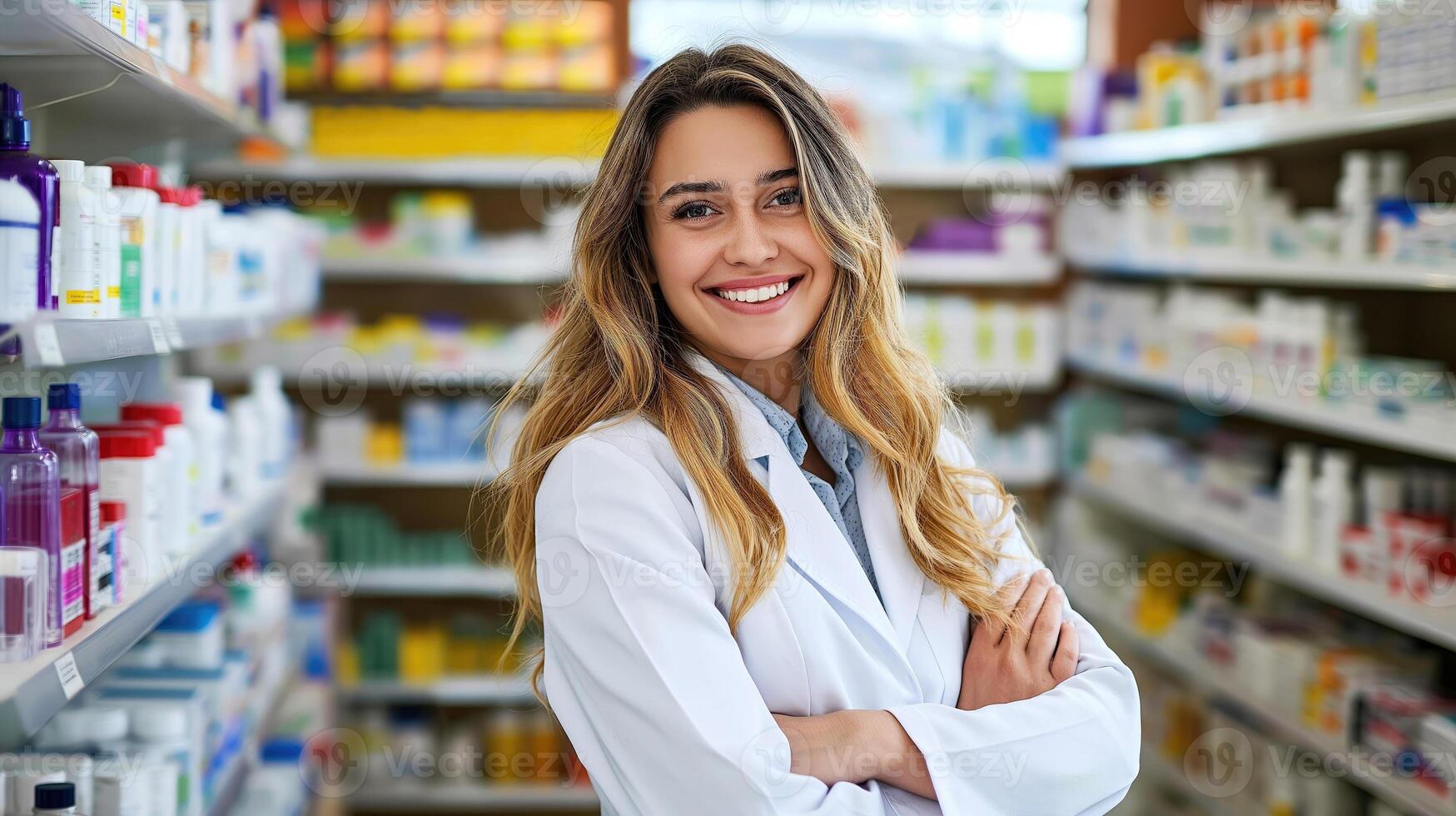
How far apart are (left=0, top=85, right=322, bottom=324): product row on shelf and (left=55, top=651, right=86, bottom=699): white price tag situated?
420mm

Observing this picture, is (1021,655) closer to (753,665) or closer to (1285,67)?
(753,665)

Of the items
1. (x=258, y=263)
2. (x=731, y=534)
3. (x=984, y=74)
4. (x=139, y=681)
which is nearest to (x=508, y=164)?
(x=258, y=263)

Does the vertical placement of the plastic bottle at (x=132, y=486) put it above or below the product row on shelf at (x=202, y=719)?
above

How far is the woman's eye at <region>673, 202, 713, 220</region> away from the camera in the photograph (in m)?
1.69

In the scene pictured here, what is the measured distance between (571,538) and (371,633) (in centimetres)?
314

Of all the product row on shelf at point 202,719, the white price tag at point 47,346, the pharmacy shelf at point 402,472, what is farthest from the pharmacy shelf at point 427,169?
the white price tag at point 47,346

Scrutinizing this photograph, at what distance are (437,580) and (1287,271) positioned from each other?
2930 millimetres

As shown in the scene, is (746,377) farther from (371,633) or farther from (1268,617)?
(371,633)

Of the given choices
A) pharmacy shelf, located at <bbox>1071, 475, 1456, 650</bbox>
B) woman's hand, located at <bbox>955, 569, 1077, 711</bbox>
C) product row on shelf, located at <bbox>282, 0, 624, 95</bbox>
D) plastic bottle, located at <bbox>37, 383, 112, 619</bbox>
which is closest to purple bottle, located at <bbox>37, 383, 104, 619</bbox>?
plastic bottle, located at <bbox>37, 383, 112, 619</bbox>

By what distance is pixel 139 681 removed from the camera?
236 centimetres

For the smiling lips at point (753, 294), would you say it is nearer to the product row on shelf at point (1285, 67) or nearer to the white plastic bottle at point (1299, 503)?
the product row on shelf at point (1285, 67)

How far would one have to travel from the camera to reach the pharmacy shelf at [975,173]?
14.6 ft

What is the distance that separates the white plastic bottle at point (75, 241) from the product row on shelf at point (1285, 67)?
8.27ft

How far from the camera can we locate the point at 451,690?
14.3ft
